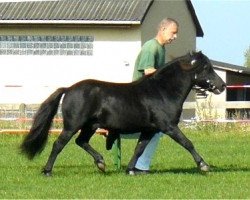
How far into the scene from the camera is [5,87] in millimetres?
31344

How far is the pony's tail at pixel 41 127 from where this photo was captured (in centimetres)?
1152

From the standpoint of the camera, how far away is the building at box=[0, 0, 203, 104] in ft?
104

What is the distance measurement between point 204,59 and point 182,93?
56cm

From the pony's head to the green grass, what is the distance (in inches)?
47.8

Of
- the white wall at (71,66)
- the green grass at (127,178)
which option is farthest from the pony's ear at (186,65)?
the white wall at (71,66)

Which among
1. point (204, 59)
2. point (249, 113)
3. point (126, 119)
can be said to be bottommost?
point (249, 113)

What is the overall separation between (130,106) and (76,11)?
69.3 feet

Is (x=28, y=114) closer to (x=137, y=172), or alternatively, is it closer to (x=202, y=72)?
(x=137, y=172)

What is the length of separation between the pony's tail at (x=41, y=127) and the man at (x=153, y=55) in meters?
1.26

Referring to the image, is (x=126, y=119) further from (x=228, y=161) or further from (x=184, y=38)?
(x=184, y=38)

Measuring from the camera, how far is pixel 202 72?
11469 millimetres

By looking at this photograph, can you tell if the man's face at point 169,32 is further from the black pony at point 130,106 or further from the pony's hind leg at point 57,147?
the pony's hind leg at point 57,147

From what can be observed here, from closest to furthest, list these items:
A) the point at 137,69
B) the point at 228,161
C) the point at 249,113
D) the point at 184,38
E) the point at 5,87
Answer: the point at 137,69 → the point at 228,161 → the point at 249,113 → the point at 5,87 → the point at 184,38

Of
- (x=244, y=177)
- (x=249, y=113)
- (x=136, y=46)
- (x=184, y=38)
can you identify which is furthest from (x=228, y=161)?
(x=184, y=38)
